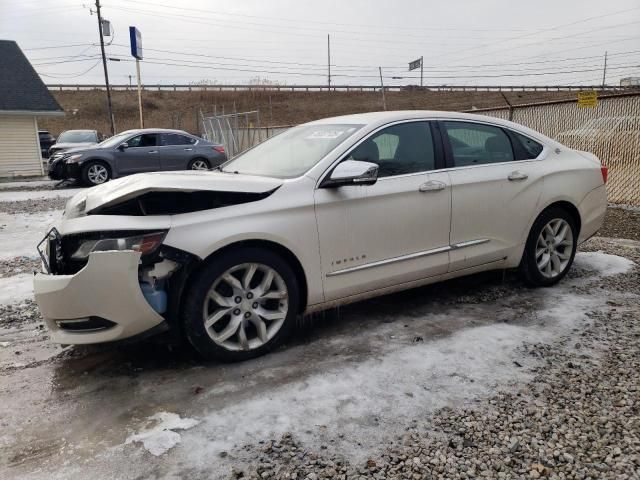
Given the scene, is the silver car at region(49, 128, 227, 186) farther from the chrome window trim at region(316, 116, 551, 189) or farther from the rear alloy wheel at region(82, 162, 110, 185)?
the chrome window trim at region(316, 116, 551, 189)

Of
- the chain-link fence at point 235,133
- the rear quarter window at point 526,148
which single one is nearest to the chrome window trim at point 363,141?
the rear quarter window at point 526,148

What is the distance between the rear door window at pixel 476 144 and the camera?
13.9ft

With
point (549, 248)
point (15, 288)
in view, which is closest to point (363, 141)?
point (549, 248)

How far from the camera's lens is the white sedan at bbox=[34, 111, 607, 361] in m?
3.04

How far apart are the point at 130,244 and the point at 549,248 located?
3641mm

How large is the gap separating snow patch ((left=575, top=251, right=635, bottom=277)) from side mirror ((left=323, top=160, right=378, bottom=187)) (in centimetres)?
303

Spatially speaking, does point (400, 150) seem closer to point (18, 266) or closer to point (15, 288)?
point (15, 288)

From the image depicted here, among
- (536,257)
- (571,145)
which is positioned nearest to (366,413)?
(536,257)

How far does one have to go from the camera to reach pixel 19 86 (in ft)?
68.0

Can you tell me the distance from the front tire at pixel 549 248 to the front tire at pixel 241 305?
7.68ft

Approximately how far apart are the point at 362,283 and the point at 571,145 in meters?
7.75

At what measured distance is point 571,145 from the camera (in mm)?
9734

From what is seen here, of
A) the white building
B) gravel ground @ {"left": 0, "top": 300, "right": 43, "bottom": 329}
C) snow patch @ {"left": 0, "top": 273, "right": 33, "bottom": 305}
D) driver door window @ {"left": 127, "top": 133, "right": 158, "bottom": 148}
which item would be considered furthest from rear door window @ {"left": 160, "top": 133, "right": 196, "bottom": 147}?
gravel ground @ {"left": 0, "top": 300, "right": 43, "bottom": 329}

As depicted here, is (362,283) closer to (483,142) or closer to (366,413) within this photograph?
(366,413)
